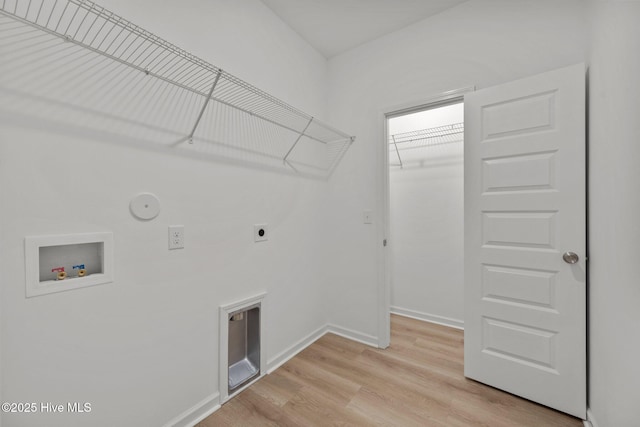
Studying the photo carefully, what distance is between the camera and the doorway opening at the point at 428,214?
264 cm

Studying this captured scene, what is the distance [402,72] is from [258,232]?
5.62 feet

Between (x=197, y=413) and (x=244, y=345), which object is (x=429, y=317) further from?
(x=197, y=413)

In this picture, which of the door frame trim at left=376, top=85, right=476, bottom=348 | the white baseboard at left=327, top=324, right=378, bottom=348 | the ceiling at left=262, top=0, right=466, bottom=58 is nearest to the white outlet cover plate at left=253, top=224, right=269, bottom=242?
the door frame trim at left=376, top=85, right=476, bottom=348

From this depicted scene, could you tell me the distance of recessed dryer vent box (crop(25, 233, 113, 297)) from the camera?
0.95 m

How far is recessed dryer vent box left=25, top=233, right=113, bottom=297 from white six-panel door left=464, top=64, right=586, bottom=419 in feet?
6.68

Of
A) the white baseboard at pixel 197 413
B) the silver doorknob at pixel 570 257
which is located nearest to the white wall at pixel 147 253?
the white baseboard at pixel 197 413

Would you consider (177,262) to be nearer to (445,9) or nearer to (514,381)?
(514,381)

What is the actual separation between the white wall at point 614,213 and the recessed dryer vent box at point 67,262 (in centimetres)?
210

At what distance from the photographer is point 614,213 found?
3.77 ft

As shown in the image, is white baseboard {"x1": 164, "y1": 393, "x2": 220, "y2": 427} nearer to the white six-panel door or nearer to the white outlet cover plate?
the white outlet cover plate

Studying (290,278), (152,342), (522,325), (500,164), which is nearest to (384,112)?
(500,164)

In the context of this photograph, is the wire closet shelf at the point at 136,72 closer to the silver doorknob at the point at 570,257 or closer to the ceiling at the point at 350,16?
the ceiling at the point at 350,16

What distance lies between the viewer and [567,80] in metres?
1.45

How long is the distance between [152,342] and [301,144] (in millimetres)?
1663
